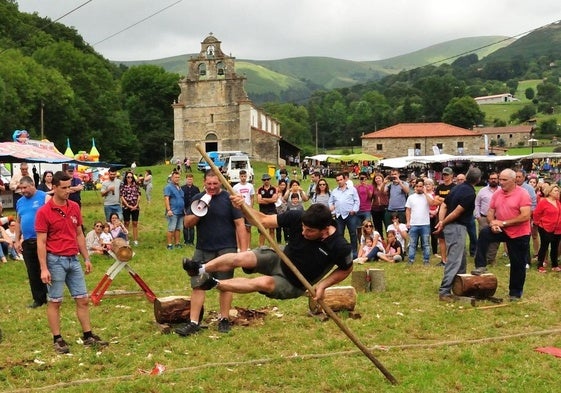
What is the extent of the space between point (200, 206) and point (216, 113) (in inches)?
2262

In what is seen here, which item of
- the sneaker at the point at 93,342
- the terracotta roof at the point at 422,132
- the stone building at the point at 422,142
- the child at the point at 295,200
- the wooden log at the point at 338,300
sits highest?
the terracotta roof at the point at 422,132

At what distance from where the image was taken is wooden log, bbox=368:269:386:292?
31.3ft

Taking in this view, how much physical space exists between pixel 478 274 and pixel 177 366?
4.94 meters

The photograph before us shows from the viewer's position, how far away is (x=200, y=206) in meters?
7.07

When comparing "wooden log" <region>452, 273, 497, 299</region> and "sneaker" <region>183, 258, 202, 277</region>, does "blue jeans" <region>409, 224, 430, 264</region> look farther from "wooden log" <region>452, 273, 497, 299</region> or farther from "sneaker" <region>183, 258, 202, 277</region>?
"sneaker" <region>183, 258, 202, 277</region>

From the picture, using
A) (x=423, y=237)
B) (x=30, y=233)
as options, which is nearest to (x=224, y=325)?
(x=30, y=233)

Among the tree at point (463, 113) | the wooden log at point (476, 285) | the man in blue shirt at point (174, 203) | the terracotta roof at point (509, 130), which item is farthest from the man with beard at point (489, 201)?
the tree at point (463, 113)

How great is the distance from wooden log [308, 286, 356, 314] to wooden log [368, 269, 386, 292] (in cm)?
151

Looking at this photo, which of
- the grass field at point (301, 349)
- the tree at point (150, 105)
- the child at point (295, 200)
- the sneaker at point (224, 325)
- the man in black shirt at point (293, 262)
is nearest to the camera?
the grass field at point (301, 349)

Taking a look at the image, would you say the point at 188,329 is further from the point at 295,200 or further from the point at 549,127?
the point at 549,127

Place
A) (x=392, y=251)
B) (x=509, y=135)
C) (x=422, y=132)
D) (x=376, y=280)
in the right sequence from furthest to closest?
(x=509, y=135) → (x=422, y=132) → (x=392, y=251) → (x=376, y=280)

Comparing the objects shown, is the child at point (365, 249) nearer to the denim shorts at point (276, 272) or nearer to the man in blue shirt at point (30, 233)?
the man in blue shirt at point (30, 233)

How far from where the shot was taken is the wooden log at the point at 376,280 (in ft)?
31.3

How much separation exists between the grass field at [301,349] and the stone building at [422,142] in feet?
219
